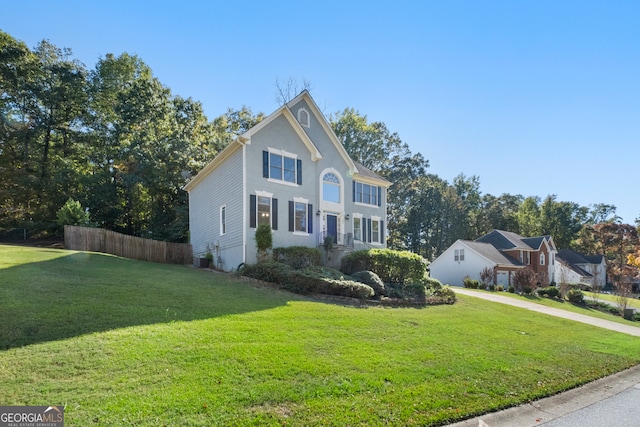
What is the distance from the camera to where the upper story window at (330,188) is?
20236 mm

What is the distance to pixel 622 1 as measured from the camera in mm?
9406

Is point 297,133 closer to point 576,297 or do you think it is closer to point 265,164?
point 265,164

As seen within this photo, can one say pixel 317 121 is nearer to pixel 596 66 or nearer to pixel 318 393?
pixel 596 66

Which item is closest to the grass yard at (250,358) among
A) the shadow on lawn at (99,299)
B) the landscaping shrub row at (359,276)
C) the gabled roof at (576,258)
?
the shadow on lawn at (99,299)

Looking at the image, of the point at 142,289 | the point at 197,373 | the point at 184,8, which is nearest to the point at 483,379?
the point at 197,373

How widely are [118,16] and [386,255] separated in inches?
532

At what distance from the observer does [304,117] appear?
19844 mm

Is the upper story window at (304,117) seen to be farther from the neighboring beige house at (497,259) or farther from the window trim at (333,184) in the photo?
the neighboring beige house at (497,259)

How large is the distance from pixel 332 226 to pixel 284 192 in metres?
3.92

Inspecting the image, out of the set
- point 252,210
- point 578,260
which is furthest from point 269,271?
point 578,260

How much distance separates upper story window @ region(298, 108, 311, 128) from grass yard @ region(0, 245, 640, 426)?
11457 millimetres

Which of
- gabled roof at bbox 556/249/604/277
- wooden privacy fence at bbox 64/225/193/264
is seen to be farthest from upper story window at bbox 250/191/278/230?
gabled roof at bbox 556/249/604/277

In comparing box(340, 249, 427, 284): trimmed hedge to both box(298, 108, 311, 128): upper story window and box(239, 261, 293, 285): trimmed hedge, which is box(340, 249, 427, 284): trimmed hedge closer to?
box(239, 261, 293, 285): trimmed hedge

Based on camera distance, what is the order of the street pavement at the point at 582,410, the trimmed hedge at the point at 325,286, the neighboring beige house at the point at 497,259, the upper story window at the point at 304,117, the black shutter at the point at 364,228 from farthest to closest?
1. the neighboring beige house at the point at 497,259
2. the black shutter at the point at 364,228
3. the upper story window at the point at 304,117
4. the trimmed hedge at the point at 325,286
5. the street pavement at the point at 582,410
